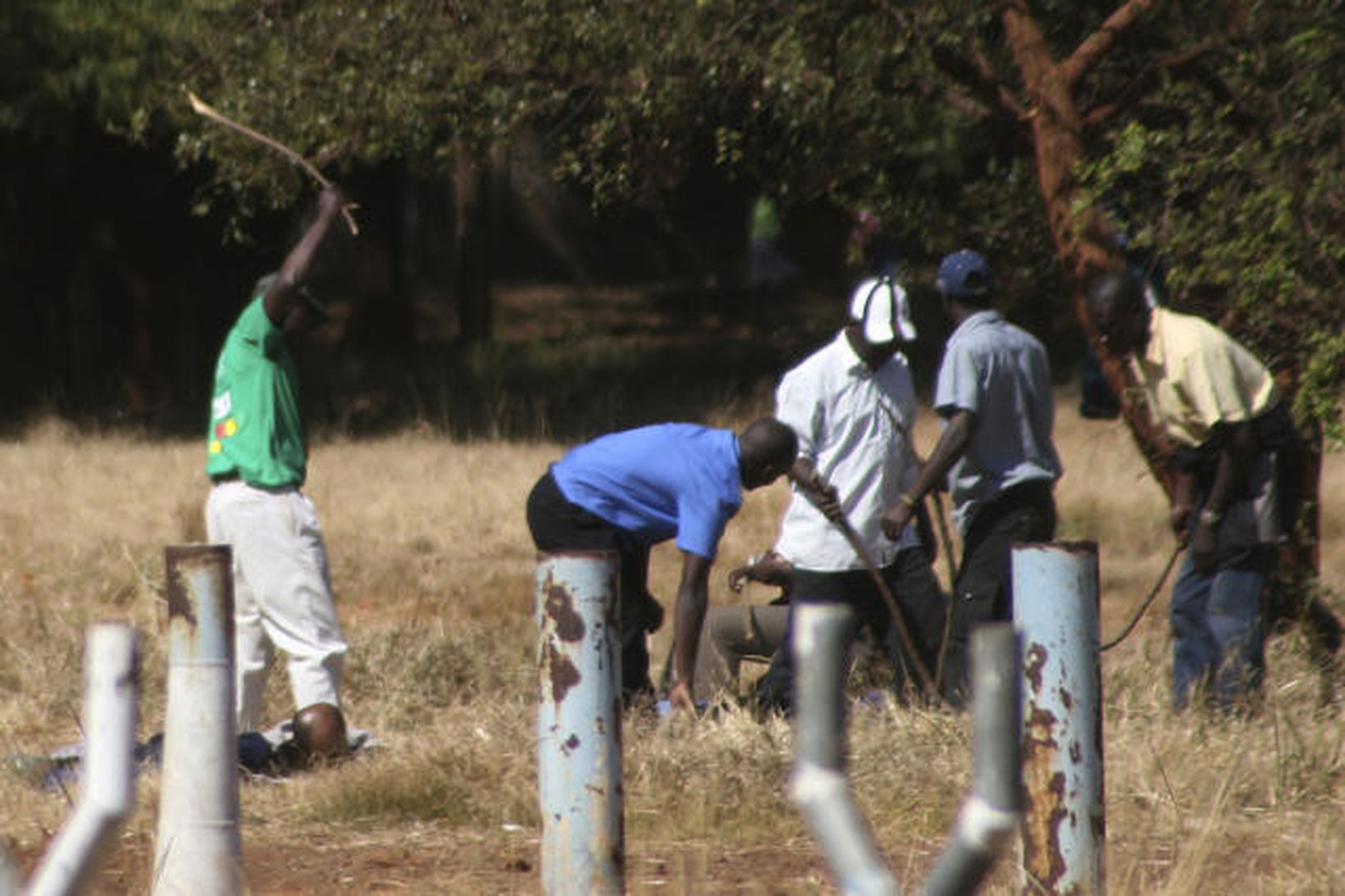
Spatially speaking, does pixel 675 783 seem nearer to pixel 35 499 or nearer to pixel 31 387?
pixel 35 499

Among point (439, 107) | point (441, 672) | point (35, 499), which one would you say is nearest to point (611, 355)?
point (35, 499)

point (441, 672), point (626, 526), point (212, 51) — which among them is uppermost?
point (212, 51)

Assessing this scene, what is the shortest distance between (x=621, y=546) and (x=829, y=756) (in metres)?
5.17

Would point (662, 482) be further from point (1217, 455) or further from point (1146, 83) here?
point (1146, 83)

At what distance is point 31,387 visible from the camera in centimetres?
1791

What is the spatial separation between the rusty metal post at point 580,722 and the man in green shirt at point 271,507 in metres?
2.80

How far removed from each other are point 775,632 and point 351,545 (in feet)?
14.5

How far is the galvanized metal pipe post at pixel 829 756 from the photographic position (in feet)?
6.29

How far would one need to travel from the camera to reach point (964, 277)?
24.1ft

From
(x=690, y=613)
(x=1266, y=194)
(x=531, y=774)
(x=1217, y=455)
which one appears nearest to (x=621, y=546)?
(x=690, y=613)

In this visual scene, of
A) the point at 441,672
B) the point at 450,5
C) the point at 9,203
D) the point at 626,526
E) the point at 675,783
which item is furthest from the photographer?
the point at 9,203

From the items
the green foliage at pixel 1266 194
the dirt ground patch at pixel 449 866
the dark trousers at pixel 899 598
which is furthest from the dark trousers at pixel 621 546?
the green foliage at pixel 1266 194

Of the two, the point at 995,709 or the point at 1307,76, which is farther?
the point at 1307,76

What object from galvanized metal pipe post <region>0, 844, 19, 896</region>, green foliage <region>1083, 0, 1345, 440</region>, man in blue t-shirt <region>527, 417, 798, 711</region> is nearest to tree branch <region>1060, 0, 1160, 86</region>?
green foliage <region>1083, 0, 1345, 440</region>
